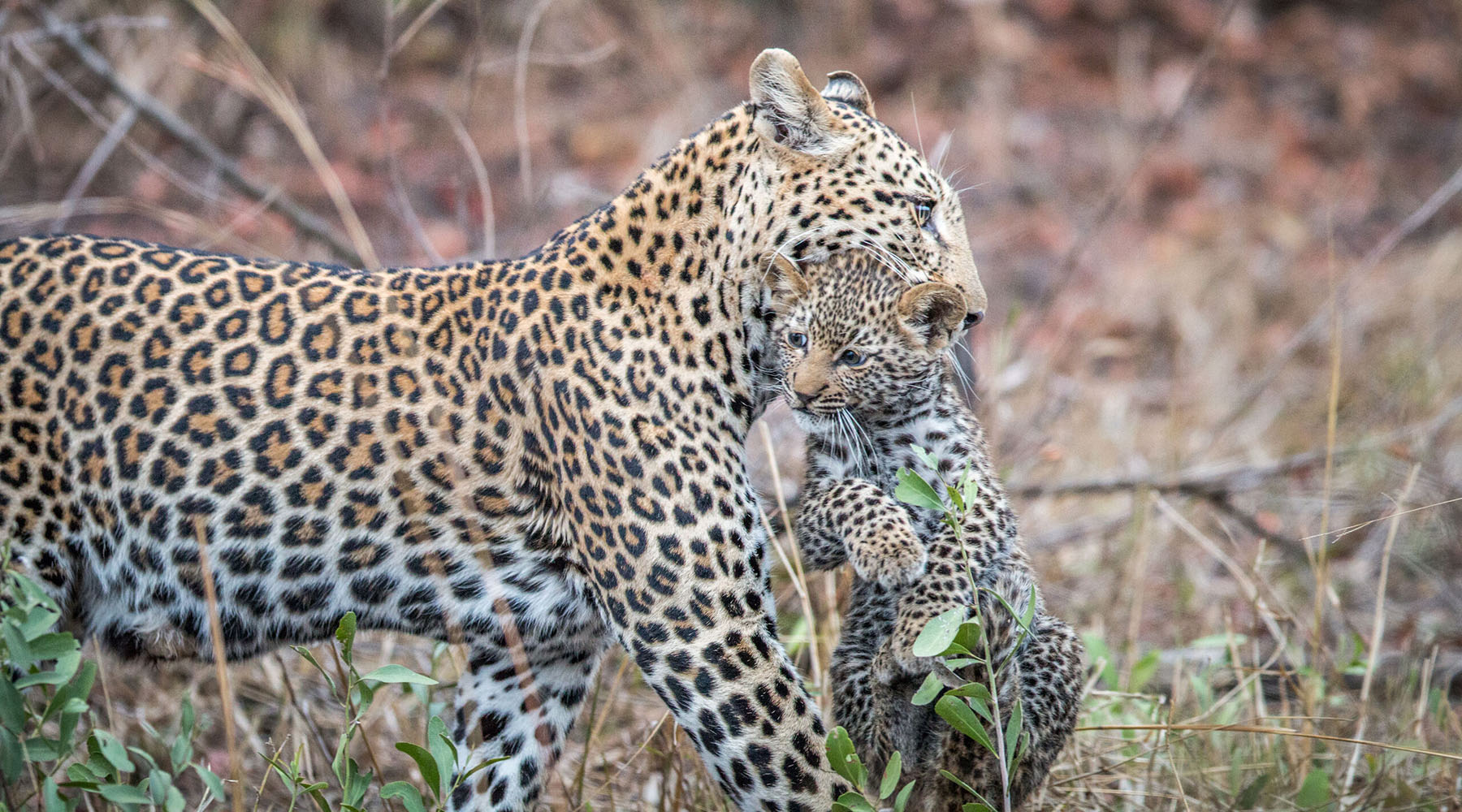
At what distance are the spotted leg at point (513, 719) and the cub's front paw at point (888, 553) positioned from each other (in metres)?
1.36

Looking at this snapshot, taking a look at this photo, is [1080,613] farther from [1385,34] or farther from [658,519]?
[1385,34]

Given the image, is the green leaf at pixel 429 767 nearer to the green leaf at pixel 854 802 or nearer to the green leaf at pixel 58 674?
the green leaf at pixel 58 674

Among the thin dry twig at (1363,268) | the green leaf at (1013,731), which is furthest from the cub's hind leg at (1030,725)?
the thin dry twig at (1363,268)

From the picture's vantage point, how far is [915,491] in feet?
13.1

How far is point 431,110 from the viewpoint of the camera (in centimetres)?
1381

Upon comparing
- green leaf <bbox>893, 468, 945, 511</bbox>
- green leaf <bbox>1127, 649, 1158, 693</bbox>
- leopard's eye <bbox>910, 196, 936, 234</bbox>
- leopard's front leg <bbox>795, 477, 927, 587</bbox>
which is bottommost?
green leaf <bbox>1127, 649, 1158, 693</bbox>

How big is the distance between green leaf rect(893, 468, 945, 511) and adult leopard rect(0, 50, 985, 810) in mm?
684

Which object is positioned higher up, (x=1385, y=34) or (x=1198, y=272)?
(x=1385, y=34)

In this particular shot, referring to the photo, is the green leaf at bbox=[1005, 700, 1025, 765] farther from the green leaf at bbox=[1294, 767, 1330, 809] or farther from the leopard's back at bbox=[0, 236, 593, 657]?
the green leaf at bbox=[1294, 767, 1330, 809]

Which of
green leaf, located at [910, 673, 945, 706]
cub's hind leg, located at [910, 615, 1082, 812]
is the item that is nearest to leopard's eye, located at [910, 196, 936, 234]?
cub's hind leg, located at [910, 615, 1082, 812]

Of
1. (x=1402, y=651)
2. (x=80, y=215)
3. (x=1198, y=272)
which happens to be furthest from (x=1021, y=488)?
(x=80, y=215)

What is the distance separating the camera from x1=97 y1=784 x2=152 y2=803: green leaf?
398 centimetres

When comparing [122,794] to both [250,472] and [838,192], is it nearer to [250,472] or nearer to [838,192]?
[250,472]

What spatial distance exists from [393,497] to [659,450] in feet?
3.17
